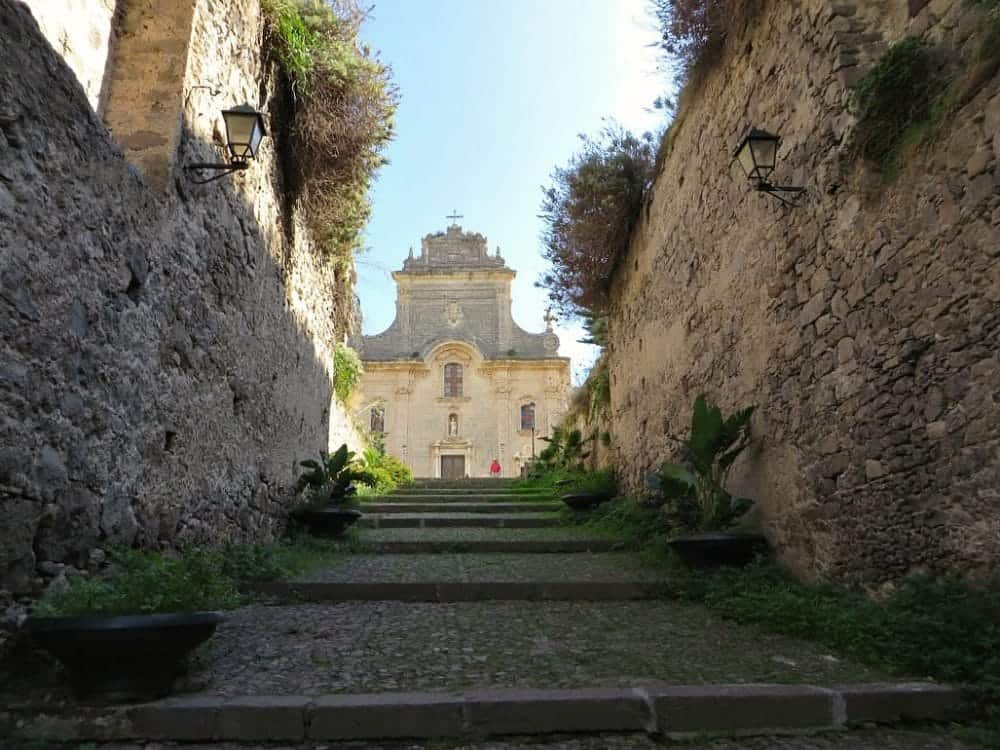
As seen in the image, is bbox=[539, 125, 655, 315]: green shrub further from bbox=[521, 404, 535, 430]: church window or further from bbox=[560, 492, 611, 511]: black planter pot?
bbox=[521, 404, 535, 430]: church window

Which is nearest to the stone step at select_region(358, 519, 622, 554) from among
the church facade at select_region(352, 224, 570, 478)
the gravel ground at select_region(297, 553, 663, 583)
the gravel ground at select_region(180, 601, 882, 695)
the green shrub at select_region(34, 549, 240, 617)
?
the gravel ground at select_region(297, 553, 663, 583)

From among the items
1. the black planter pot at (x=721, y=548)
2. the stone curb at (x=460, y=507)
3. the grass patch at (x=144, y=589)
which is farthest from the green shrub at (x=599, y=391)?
the grass patch at (x=144, y=589)

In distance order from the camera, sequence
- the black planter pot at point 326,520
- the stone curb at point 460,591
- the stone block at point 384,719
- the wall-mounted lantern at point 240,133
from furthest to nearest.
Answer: the black planter pot at point 326,520 → the stone curb at point 460,591 → the wall-mounted lantern at point 240,133 → the stone block at point 384,719

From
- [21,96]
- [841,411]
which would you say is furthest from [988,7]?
[21,96]

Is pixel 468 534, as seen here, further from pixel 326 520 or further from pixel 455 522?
pixel 326 520

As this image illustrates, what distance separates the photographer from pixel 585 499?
8.44 metres

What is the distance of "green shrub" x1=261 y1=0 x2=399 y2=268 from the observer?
591cm

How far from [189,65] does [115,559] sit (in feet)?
10.0

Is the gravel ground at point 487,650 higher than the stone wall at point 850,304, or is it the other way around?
the stone wall at point 850,304

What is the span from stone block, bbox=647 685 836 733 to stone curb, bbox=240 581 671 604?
205 centimetres

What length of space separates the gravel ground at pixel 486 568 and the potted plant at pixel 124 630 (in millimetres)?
2166

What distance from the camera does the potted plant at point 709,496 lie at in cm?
470

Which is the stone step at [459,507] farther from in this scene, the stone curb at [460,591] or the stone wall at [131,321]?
the stone curb at [460,591]

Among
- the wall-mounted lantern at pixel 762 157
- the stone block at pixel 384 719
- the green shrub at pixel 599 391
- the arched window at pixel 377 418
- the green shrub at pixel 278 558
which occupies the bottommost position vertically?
the stone block at pixel 384 719
